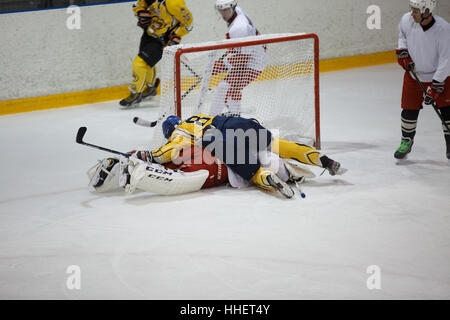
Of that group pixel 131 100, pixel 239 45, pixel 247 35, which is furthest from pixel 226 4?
pixel 131 100

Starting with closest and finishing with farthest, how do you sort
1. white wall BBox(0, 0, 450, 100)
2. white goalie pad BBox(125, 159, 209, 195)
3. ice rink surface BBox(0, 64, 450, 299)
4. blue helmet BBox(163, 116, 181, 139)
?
ice rink surface BBox(0, 64, 450, 299) < white goalie pad BBox(125, 159, 209, 195) < blue helmet BBox(163, 116, 181, 139) < white wall BBox(0, 0, 450, 100)

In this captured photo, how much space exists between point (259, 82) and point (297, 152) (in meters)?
1.10

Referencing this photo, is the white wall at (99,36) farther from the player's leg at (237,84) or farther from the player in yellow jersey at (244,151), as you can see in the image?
the player in yellow jersey at (244,151)

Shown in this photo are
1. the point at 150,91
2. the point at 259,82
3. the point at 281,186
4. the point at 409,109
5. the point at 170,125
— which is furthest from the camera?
the point at 150,91

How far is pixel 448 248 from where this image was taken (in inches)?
119

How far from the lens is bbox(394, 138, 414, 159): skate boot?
15.0ft

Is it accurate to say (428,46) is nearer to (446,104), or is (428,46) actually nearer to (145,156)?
(446,104)

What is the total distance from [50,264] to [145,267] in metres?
0.44

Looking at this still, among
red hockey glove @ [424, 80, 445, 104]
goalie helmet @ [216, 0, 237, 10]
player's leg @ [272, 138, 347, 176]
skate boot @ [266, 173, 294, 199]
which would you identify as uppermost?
goalie helmet @ [216, 0, 237, 10]

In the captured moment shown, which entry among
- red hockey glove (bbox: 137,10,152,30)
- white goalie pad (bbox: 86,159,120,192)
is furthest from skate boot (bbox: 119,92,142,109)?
white goalie pad (bbox: 86,159,120,192)

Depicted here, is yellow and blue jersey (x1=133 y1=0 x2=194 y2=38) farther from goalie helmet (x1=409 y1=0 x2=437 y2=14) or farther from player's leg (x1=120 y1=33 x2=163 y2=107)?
goalie helmet (x1=409 y1=0 x2=437 y2=14)

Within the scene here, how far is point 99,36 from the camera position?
7.08m

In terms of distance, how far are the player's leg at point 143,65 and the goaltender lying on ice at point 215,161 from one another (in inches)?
109

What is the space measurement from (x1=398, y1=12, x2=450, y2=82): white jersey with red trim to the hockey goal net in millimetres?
803
